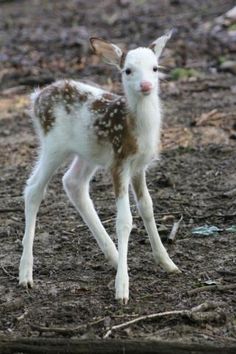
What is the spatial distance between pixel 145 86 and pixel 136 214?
2.44 metres

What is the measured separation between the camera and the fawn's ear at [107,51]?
20.8 ft

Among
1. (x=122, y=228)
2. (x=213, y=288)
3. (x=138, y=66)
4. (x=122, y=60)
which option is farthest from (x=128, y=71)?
(x=213, y=288)

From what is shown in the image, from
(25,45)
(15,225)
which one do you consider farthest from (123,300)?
(25,45)

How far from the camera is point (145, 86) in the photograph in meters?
5.91

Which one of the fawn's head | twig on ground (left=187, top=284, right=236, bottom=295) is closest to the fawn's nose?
the fawn's head

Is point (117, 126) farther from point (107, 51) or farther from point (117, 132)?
point (107, 51)

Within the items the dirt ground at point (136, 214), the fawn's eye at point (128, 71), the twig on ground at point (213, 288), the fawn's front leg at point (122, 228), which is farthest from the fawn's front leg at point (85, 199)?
the fawn's eye at point (128, 71)

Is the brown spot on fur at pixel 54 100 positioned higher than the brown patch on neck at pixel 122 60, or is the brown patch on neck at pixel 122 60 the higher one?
the brown patch on neck at pixel 122 60

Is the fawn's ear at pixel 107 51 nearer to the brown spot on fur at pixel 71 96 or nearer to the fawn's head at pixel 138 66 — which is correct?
the fawn's head at pixel 138 66

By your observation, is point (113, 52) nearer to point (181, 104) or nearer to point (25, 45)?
point (181, 104)

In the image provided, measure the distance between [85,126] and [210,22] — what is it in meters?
11.2

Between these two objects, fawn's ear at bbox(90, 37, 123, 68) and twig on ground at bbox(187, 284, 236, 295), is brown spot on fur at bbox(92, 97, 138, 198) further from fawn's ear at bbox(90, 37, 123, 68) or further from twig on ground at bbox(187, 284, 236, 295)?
twig on ground at bbox(187, 284, 236, 295)

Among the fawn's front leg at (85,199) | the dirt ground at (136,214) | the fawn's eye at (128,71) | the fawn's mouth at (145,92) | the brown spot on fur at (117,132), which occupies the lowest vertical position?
the dirt ground at (136,214)

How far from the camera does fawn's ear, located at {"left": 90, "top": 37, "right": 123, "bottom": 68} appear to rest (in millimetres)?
6332
